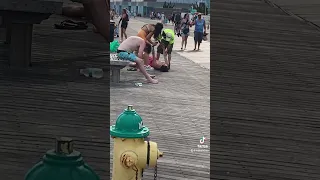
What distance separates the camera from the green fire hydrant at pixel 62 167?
7.30ft

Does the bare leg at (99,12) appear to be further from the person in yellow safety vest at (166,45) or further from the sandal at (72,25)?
the person in yellow safety vest at (166,45)

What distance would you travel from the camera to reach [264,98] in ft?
22.8

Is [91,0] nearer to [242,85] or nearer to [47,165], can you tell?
[242,85]

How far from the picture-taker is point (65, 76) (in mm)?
7402

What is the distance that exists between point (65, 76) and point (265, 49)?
12.1 ft

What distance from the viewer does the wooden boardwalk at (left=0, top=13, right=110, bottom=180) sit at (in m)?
4.78

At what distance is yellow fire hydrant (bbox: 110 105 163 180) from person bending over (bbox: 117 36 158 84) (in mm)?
7236

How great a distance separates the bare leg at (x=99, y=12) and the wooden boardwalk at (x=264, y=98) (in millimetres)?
1772

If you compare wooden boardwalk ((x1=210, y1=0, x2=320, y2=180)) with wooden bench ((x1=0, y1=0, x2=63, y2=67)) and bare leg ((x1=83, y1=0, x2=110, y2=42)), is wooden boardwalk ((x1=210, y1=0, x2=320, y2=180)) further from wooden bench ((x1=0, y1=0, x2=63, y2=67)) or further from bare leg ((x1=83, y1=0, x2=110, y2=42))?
wooden bench ((x1=0, y1=0, x2=63, y2=67))

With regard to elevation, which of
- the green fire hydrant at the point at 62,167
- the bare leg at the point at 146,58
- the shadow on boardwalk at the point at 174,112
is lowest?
the shadow on boardwalk at the point at 174,112

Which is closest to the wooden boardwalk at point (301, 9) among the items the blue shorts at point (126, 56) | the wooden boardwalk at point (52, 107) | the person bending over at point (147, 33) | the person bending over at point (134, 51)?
the person bending over at point (147, 33)

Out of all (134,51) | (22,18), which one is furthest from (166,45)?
(22,18)

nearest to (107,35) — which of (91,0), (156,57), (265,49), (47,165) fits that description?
(91,0)

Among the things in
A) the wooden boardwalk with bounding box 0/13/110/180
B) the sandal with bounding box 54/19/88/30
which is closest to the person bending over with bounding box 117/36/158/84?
the sandal with bounding box 54/19/88/30
